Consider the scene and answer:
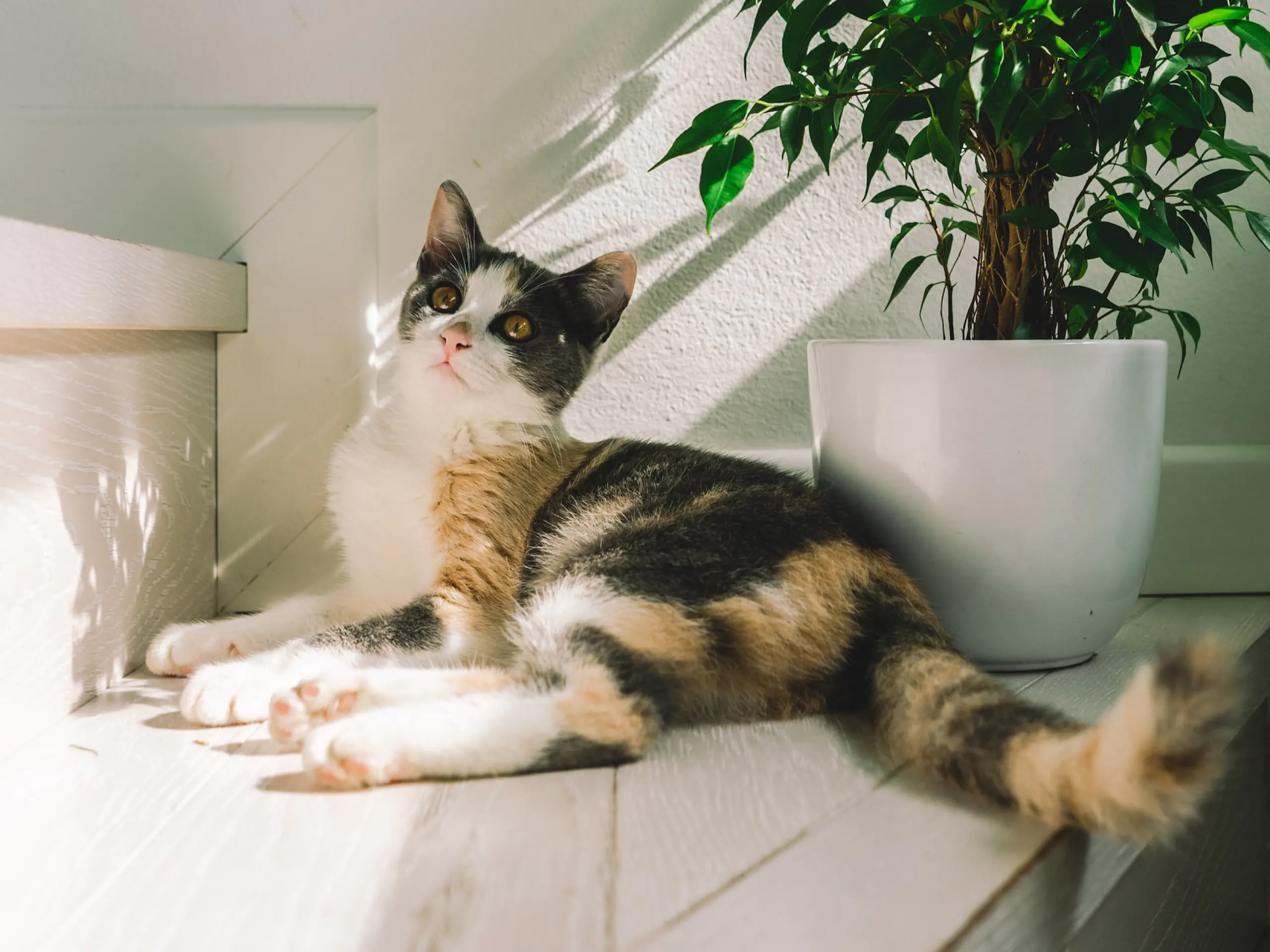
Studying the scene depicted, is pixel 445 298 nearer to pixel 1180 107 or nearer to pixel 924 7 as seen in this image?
pixel 924 7

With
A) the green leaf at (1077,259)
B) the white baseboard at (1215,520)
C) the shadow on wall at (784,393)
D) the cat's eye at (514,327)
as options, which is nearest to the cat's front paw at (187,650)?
the cat's eye at (514,327)

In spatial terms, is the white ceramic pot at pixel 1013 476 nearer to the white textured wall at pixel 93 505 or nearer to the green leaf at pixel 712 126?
Result: the green leaf at pixel 712 126

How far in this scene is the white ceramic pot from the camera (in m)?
1.05

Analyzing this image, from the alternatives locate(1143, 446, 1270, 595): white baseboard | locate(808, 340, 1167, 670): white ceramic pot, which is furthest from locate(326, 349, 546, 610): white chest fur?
locate(1143, 446, 1270, 595): white baseboard

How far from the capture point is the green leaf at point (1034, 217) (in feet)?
3.23

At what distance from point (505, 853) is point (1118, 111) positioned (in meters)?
0.89

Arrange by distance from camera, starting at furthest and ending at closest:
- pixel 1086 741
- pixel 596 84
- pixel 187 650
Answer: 1. pixel 596 84
2. pixel 187 650
3. pixel 1086 741

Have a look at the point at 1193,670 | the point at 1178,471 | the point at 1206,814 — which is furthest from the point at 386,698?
the point at 1178,471

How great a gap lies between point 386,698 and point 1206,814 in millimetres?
892

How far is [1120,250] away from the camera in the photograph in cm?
99

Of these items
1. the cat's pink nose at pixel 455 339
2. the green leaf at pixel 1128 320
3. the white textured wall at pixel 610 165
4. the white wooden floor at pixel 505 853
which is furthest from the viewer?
the white textured wall at pixel 610 165

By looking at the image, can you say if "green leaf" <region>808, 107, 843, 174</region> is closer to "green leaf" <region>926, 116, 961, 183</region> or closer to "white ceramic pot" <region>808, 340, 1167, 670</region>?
"green leaf" <region>926, 116, 961, 183</region>

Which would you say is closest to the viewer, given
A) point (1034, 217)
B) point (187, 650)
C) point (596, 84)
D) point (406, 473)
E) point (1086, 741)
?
point (1086, 741)

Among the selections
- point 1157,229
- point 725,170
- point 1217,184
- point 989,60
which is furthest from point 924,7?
point 1217,184
